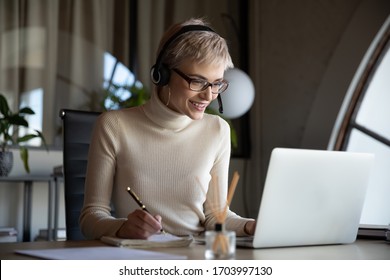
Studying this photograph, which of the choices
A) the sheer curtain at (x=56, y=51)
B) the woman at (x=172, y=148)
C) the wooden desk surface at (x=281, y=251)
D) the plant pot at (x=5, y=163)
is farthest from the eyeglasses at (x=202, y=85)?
the sheer curtain at (x=56, y=51)

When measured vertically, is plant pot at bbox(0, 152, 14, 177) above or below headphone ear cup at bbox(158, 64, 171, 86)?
below

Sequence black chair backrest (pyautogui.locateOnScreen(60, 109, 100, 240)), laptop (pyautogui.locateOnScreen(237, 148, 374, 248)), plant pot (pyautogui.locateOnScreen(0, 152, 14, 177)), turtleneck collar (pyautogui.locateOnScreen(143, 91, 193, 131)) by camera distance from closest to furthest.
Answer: laptop (pyautogui.locateOnScreen(237, 148, 374, 248)) → turtleneck collar (pyautogui.locateOnScreen(143, 91, 193, 131)) → black chair backrest (pyautogui.locateOnScreen(60, 109, 100, 240)) → plant pot (pyautogui.locateOnScreen(0, 152, 14, 177))

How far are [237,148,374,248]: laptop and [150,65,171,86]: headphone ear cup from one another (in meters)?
0.59

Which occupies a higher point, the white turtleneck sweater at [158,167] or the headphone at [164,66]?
the headphone at [164,66]

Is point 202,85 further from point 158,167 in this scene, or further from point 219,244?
point 219,244

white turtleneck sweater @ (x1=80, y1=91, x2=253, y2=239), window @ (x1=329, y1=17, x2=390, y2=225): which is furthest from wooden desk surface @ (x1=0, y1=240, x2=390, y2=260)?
window @ (x1=329, y1=17, x2=390, y2=225)

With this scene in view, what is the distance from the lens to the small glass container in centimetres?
115

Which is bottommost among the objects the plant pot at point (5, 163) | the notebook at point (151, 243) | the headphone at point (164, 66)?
the plant pot at point (5, 163)

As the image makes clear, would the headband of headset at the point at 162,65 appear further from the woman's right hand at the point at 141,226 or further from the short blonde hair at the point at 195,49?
the woman's right hand at the point at 141,226

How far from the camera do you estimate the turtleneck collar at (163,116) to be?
192 centimetres

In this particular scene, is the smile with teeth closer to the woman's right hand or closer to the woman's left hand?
the woman's left hand
